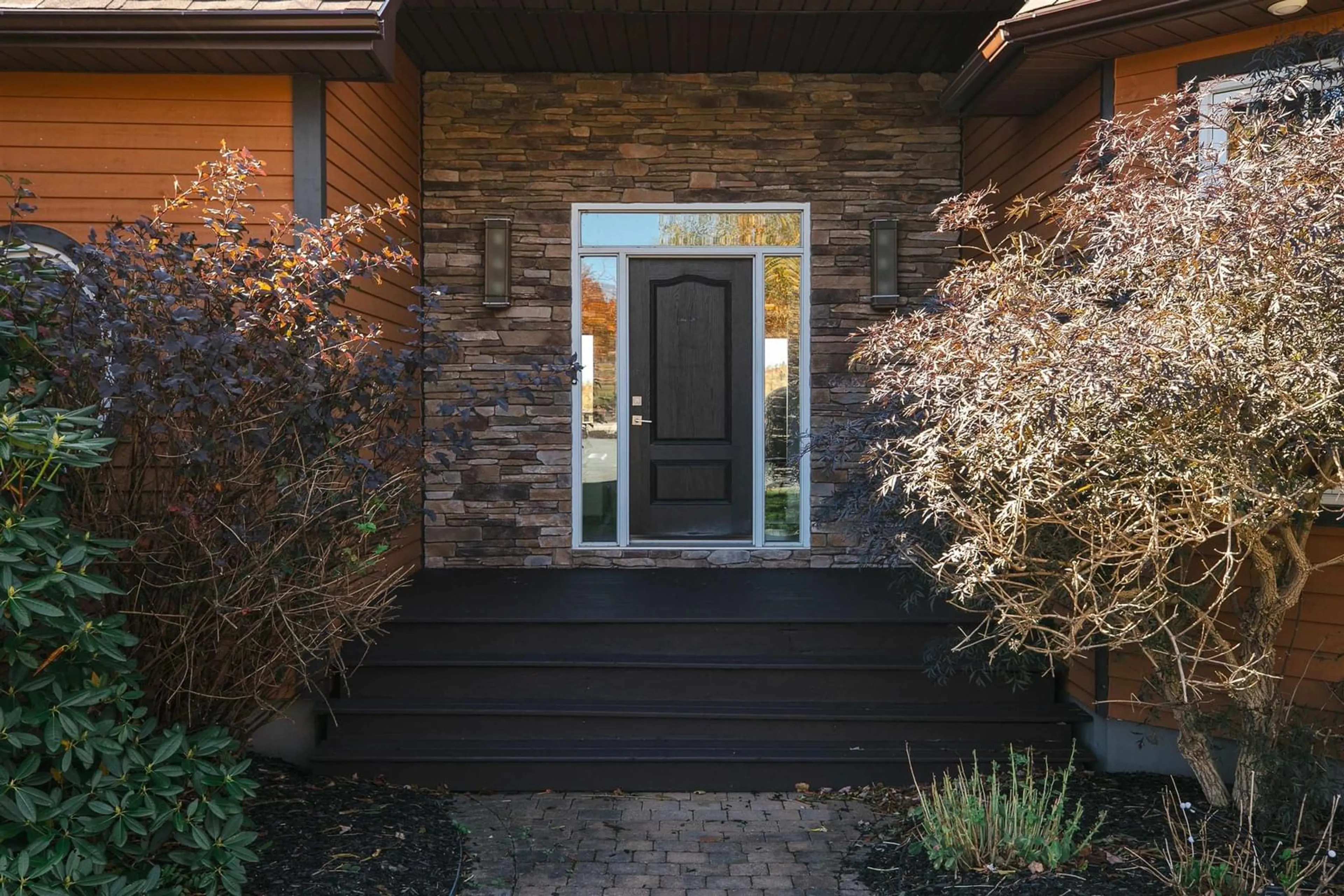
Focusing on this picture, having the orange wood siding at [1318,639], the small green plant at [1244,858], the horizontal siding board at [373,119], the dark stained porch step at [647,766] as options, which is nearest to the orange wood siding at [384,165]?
the horizontal siding board at [373,119]

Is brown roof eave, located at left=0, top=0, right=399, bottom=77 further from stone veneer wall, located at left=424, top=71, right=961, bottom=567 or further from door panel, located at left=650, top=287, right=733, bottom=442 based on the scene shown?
door panel, located at left=650, top=287, right=733, bottom=442

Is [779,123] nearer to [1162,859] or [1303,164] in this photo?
[1303,164]

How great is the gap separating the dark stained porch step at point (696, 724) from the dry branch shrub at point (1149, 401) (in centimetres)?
78

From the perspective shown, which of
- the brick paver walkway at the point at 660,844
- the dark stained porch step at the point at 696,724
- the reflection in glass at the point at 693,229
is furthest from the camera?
the reflection in glass at the point at 693,229

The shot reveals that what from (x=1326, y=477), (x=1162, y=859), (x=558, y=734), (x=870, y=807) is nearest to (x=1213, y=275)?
(x=1326, y=477)

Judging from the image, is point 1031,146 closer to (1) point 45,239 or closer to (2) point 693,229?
(2) point 693,229

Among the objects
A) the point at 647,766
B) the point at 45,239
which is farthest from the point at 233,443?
the point at 45,239

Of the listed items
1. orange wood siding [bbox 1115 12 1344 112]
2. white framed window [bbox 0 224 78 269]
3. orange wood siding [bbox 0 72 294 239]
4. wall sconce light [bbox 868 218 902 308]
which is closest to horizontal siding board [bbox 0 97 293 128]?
orange wood siding [bbox 0 72 294 239]

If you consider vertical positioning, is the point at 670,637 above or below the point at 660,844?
above

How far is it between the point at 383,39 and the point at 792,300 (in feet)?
9.73

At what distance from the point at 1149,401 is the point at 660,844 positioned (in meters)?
2.27

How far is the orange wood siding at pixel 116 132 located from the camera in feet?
14.9

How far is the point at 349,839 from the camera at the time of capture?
353 centimetres

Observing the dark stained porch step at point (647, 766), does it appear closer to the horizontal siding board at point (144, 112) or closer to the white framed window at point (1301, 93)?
the white framed window at point (1301, 93)
